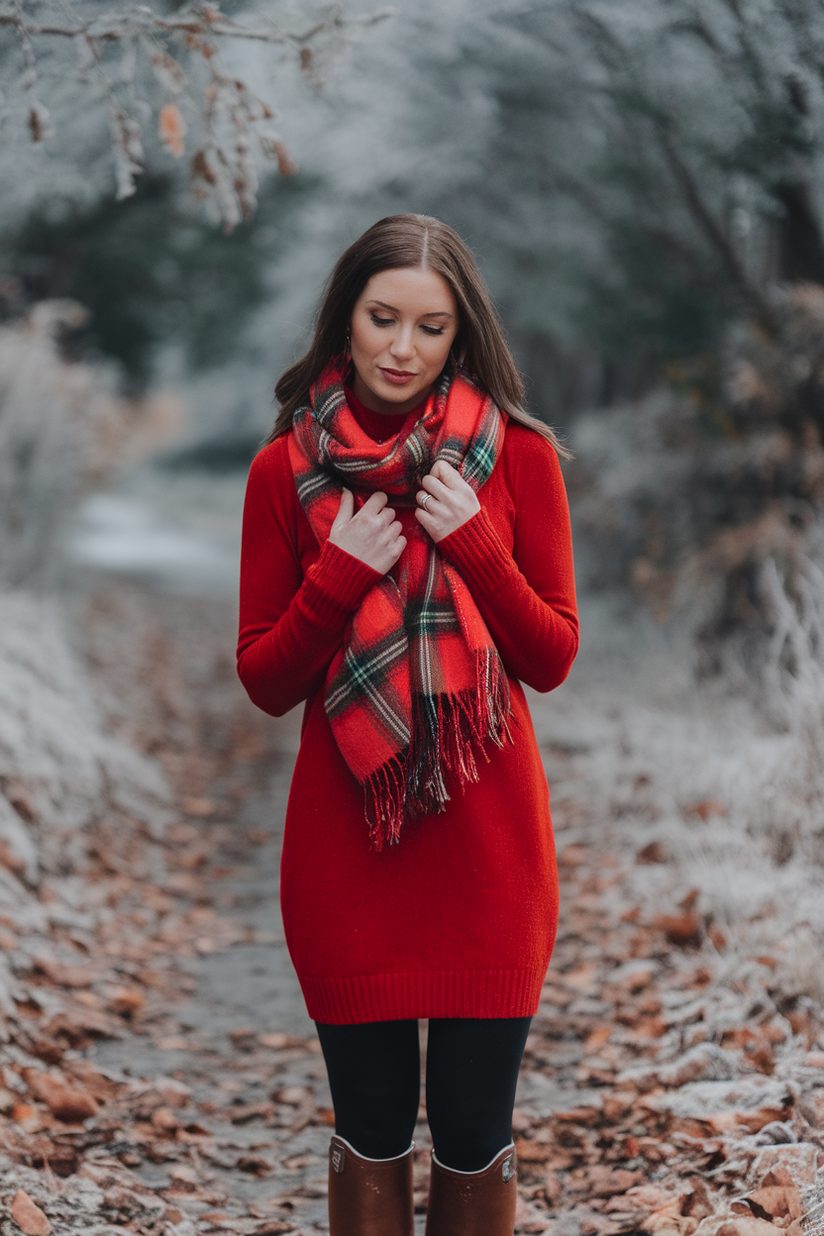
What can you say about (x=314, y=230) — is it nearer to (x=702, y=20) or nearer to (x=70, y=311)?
(x=70, y=311)

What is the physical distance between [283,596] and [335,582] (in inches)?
8.3

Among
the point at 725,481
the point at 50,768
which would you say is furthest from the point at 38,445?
the point at 725,481

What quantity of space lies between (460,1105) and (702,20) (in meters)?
5.13

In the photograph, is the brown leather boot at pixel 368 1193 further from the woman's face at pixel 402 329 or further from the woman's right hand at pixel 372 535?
the woman's face at pixel 402 329

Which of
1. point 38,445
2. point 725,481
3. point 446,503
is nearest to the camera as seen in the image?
point 446,503

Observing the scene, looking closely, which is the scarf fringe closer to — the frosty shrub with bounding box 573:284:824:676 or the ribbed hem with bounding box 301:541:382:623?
the ribbed hem with bounding box 301:541:382:623

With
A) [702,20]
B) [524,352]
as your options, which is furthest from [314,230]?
[702,20]

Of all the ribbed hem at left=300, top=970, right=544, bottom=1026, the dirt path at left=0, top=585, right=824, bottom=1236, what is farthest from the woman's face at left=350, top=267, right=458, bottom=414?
the dirt path at left=0, top=585, right=824, bottom=1236

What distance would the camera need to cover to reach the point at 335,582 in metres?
1.79

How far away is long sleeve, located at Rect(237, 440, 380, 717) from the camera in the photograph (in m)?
1.80

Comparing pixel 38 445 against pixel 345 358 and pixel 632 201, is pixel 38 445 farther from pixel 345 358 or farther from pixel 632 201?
pixel 345 358

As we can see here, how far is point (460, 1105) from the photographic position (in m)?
1.85

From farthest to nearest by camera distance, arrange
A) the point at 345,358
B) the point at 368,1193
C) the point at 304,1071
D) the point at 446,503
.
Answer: the point at 304,1071
the point at 345,358
the point at 368,1193
the point at 446,503

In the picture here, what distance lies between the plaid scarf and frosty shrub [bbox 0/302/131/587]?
5384mm
